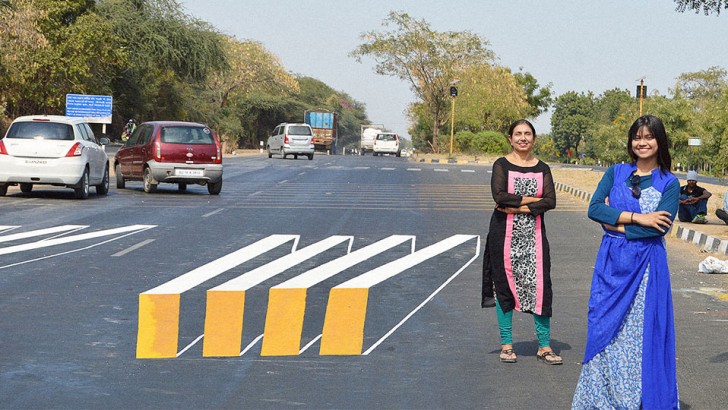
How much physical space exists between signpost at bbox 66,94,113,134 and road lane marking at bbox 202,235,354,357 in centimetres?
2650

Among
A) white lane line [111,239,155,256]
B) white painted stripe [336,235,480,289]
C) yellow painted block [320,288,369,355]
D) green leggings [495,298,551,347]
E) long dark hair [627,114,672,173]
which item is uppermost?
long dark hair [627,114,672,173]

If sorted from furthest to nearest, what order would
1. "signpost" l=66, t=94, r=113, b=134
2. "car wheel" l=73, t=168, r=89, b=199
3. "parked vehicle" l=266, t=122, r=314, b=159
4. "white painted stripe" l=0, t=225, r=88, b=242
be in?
1. "parked vehicle" l=266, t=122, r=314, b=159
2. "signpost" l=66, t=94, r=113, b=134
3. "car wheel" l=73, t=168, r=89, b=199
4. "white painted stripe" l=0, t=225, r=88, b=242

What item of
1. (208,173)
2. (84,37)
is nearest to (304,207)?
(208,173)

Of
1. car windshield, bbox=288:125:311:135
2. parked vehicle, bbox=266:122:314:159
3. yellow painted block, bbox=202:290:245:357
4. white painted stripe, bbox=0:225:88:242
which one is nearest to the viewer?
yellow painted block, bbox=202:290:245:357

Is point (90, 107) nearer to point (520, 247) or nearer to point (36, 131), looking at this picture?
point (36, 131)

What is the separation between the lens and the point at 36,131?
2230 cm

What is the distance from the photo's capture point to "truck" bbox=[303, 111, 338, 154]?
79.0m

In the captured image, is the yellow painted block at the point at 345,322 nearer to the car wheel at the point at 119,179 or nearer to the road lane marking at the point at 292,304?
the road lane marking at the point at 292,304

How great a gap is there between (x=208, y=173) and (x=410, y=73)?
187 ft

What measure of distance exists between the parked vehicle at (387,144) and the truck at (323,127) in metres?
4.72

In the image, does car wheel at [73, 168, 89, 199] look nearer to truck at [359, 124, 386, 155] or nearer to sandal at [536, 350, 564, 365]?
sandal at [536, 350, 564, 365]

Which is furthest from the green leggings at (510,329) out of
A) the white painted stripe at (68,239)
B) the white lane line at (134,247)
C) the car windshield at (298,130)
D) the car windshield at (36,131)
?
the car windshield at (298,130)

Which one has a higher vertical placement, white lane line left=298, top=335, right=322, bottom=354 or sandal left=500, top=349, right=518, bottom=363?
sandal left=500, top=349, right=518, bottom=363

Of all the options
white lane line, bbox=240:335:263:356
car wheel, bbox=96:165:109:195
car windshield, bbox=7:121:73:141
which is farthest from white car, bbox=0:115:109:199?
white lane line, bbox=240:335:263:356
